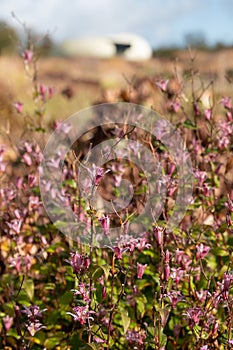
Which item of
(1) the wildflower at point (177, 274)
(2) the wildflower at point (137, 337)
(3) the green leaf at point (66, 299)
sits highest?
(1) the wildflower at point (177, 274)

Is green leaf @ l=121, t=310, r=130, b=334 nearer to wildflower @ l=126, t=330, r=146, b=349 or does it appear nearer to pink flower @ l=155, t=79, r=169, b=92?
wildflower @ l=126, t=330, r=146, b=349

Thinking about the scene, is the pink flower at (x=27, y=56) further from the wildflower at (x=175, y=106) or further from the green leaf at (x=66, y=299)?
the green leaf at (x=66, y=299)

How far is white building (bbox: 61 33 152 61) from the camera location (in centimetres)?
7869

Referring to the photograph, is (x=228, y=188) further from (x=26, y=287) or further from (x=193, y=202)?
(x=26, y=287)

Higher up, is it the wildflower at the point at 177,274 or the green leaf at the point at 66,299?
the wildflower at the point at 177,274

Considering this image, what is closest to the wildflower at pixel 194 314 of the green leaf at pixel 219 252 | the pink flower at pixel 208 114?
the green leaf at pixel 219 252

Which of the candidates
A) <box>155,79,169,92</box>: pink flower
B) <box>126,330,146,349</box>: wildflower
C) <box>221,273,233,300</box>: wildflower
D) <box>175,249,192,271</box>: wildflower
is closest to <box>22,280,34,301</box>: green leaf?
<box>126,330,146,349</box>: wildflower

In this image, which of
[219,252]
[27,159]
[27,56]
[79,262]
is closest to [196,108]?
[219,252]

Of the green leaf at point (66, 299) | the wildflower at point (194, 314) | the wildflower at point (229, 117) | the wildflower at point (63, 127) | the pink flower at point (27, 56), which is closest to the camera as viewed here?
the wildflower at point (194, 314)

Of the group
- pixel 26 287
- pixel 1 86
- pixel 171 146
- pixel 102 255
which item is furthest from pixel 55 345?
pixel 1 86

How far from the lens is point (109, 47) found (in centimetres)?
8469

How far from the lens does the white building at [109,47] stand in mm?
78688

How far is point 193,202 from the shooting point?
11.4 feet

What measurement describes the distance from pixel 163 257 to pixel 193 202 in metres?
0.96
